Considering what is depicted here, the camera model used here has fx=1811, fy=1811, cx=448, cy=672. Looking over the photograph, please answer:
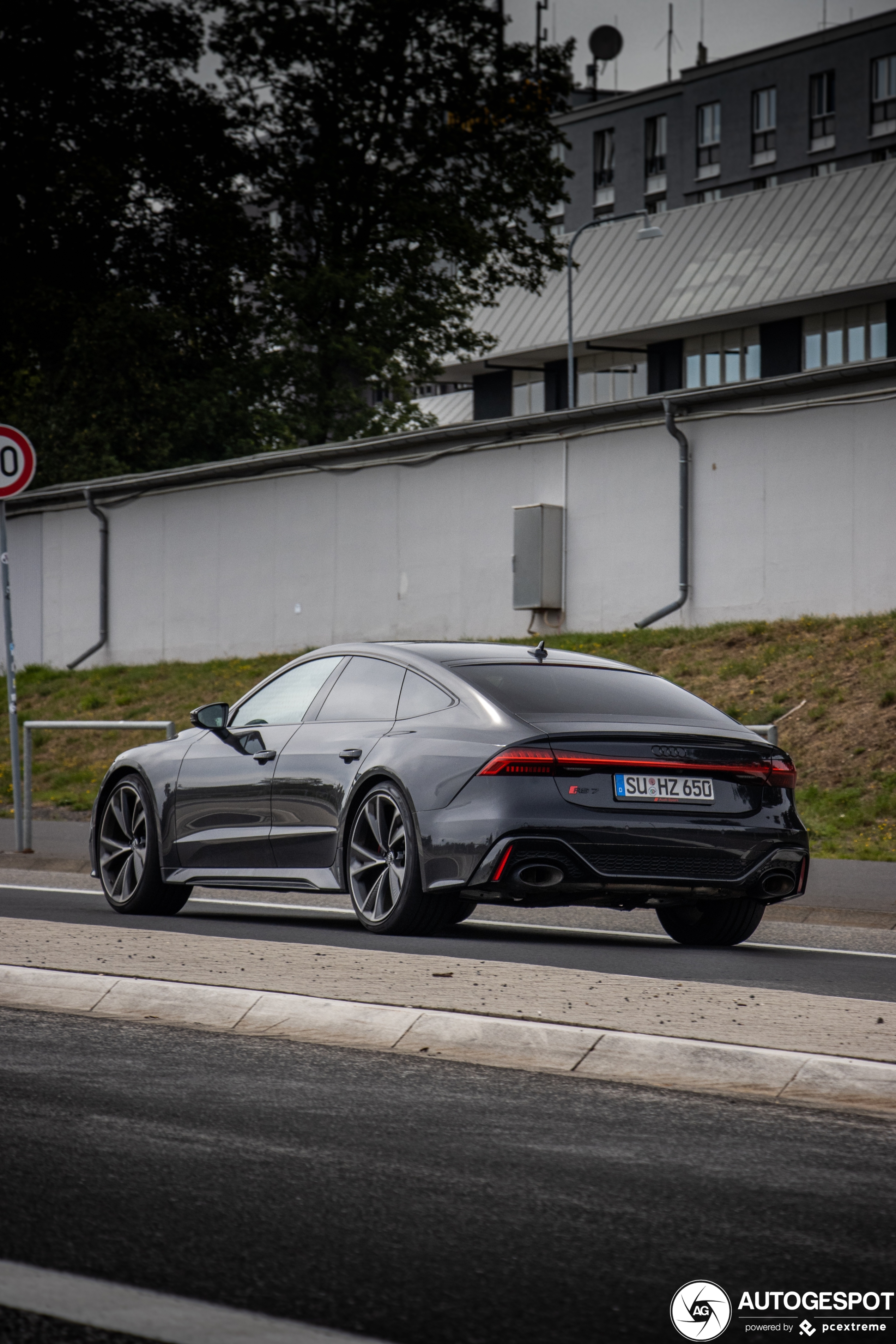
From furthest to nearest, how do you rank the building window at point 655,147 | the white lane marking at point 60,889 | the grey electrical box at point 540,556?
the building window at point 655,147
the grey electrical box at point 540,556
the white lane marking at point 60,889

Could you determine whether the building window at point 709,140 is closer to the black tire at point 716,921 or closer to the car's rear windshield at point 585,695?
the car's rear windshield at point 585,695

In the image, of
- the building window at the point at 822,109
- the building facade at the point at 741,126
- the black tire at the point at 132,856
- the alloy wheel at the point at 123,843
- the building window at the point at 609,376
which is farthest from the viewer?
the building window at the point at 822,109

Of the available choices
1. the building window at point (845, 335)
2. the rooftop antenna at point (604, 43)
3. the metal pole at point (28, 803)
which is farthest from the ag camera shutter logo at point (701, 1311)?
the rooftop antenna at point (604, 43)

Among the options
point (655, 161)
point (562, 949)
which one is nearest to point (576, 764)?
point (562, 949)

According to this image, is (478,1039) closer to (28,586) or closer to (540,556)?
(540,556)

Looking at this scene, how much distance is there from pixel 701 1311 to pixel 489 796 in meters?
5.04

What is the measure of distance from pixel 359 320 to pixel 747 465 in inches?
850

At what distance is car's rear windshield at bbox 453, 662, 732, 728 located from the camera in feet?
27.8

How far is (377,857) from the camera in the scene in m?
8.64

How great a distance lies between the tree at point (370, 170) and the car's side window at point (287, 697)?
30997 millimetres

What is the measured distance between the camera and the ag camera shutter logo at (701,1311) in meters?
2.97

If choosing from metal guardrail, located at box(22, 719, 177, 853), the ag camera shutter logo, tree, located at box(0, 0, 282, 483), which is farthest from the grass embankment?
tree, located at box(0, 0, 282, 483)

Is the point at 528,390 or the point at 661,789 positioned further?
the point at 528,390

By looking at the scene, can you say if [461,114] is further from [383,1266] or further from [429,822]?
[383,1266]
